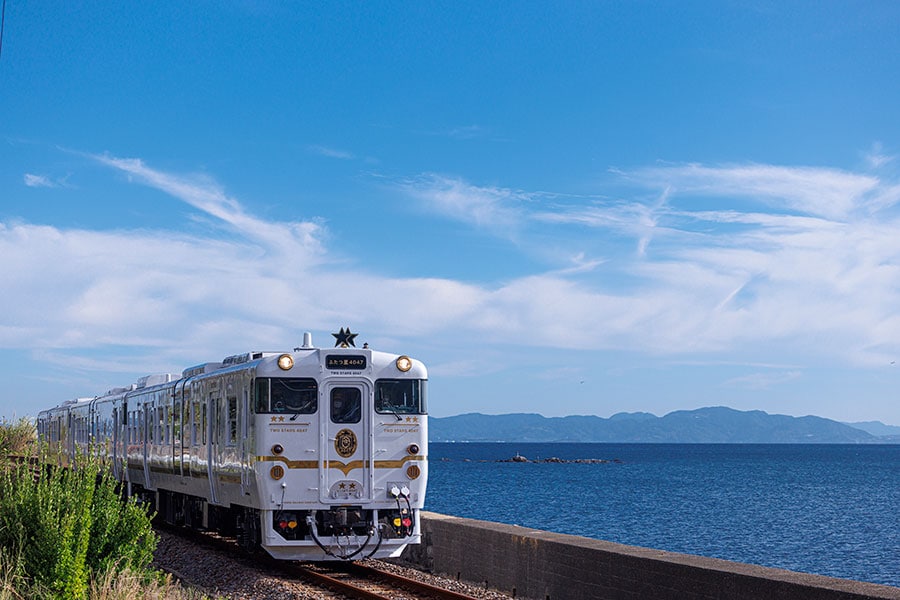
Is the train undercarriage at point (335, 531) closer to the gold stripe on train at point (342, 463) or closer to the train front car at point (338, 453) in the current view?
the train front car at point (338, 453)

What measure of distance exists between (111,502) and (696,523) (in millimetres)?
52067

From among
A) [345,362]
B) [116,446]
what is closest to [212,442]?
[345,362]

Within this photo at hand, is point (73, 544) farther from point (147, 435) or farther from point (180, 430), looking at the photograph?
point (147, 435)

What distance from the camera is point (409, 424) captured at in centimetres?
1511

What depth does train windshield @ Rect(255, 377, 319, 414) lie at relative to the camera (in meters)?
14.5

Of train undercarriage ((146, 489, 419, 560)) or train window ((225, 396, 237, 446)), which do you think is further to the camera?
train window ((225, 396, 237, 446))

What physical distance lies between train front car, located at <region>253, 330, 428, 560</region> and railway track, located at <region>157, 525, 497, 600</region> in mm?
340

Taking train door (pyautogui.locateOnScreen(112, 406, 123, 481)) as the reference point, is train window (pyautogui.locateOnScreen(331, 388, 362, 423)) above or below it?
above

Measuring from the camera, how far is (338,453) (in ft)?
48.3

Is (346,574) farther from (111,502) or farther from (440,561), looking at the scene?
(111,502)

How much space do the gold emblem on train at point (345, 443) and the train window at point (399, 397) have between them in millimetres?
505

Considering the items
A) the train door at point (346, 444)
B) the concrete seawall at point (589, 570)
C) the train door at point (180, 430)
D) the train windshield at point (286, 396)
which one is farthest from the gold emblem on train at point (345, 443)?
the train door at point (180, 430)

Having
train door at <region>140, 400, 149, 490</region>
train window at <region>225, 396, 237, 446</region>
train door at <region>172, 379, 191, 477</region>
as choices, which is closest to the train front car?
train window at <region>225, 396, 237, 446</region>

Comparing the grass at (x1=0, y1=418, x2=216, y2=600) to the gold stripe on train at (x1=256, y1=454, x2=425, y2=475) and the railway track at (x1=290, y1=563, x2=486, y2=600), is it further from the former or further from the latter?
the gold stripe on train at (x1=256, y1=454, x2=425, y2=475)
